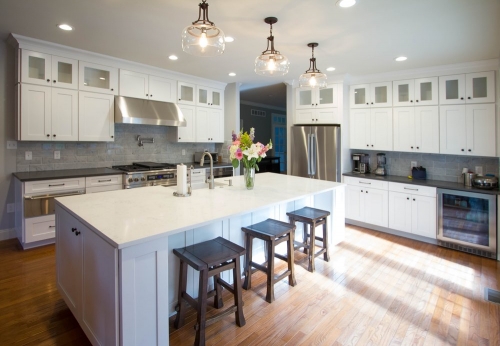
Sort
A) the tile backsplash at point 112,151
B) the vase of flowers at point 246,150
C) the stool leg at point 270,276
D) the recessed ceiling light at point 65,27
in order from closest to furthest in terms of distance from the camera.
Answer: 1. the stool leg at point 270,276
2. the vase of flowers at point 246,150
3. the recessed ceiling light at point 65,27
4. the tile backsplash at point 112,151

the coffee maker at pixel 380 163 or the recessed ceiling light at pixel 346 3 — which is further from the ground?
the recessed ceiling light at pixel 346 3

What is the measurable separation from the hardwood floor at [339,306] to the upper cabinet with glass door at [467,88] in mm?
2053

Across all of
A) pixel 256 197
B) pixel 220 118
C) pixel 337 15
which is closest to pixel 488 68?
pixel 337 15

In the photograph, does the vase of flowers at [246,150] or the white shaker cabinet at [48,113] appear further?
the white shaker cabinet at [48,113]

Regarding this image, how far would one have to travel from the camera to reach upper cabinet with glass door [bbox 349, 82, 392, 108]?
14.7 ft

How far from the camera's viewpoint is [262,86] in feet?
19.5

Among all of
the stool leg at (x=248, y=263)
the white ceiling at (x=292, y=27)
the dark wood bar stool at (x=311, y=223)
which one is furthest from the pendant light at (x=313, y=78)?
the stool leg at (x=248, y=263)

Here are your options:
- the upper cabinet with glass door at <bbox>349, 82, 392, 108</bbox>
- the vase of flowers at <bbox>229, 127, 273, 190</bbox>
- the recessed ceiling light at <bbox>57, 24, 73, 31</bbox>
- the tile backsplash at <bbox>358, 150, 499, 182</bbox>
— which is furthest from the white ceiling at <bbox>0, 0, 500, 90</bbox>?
the tile backsplash at <bbox>358, 150, 499, 182</bbox>

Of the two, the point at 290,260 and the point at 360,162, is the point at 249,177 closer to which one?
the point at 290,260

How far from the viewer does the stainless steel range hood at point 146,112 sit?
4055mm

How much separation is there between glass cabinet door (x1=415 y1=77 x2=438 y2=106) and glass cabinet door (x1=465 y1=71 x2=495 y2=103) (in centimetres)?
36

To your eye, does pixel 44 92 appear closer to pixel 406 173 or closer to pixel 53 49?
pixel 53 49

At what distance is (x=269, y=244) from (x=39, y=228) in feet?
9.37

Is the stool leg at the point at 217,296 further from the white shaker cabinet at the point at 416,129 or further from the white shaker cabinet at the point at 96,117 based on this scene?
the white shaker cabinet at the point at 416,129
